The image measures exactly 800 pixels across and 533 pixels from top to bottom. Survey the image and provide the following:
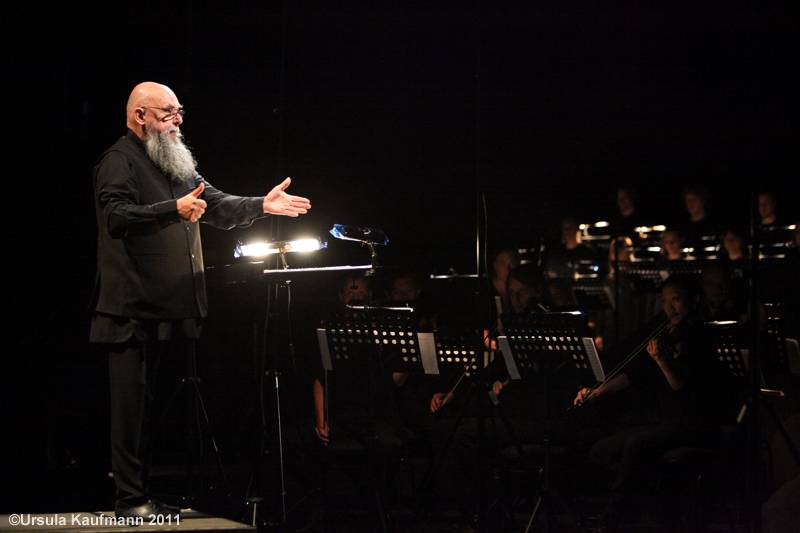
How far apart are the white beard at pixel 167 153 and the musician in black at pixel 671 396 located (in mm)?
2554

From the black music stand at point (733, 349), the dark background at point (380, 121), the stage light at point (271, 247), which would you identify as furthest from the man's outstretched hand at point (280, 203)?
the black music stand at point (733, 349)

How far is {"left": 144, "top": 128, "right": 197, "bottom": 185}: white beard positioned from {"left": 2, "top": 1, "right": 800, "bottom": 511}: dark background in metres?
1.32

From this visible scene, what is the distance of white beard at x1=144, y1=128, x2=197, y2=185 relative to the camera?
3766 millimetres

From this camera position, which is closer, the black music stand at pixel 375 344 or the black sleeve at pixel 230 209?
the black sleeve at pixel 230 209

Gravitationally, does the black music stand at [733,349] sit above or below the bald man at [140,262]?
below

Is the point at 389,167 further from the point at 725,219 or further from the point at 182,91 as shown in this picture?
the point at 725,219

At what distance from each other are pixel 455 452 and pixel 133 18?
3383 millimetres

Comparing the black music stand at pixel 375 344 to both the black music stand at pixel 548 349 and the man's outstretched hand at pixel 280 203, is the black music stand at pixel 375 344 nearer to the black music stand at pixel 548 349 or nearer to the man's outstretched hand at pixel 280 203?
the black music stand at pixel 548 349

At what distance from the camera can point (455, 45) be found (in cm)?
762

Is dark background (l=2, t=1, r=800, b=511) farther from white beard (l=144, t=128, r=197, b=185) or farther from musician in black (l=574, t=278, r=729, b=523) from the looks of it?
white beard (l=144, t=128, r=197, b=185)

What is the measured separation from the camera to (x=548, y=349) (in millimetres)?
4621

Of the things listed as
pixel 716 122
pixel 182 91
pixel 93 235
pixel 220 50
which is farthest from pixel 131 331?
pixel 716 122

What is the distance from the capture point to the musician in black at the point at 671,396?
187 inches

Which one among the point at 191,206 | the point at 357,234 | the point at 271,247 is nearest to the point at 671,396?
the point at 357,234
